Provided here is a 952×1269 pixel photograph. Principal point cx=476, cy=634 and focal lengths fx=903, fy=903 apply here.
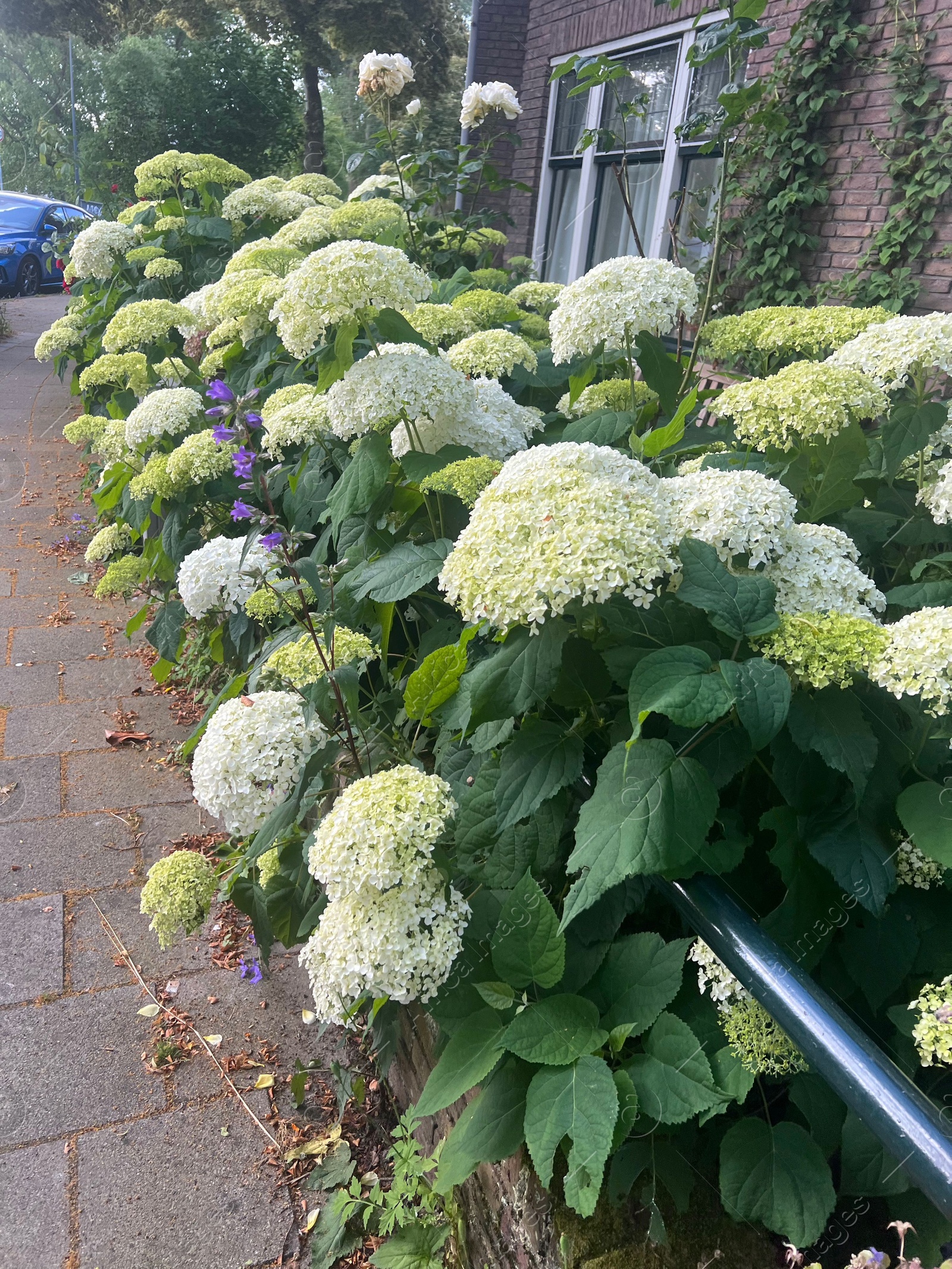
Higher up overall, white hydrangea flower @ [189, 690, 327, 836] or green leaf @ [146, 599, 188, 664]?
white hydrangea flower @ [189, 690, 327, 836]

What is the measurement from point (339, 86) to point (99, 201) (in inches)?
1238

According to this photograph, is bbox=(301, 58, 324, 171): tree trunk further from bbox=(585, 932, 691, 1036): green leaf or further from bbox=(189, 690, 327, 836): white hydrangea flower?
bbox=(585, 932, 691, 1036): green leaf

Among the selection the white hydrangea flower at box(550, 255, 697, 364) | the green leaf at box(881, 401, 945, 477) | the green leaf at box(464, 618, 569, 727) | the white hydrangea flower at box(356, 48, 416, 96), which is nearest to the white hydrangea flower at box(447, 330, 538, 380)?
the white hydrangea flower at box(550, 255, 697, 364)

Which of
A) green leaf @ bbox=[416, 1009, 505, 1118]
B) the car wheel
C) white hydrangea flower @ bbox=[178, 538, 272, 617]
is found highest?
white hydrangea flower @ bbox=[178, 538, 272, 617]

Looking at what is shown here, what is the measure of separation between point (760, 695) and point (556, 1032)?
605 mm

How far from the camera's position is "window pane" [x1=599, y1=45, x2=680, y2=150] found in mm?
7215

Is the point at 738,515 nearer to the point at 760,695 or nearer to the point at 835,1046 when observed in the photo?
the point at 760,695

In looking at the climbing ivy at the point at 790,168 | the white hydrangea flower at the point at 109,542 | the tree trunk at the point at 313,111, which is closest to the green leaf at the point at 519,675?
the white hydrangea flower at the point at 109,542

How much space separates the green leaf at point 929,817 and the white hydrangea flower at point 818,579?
9.6 inches

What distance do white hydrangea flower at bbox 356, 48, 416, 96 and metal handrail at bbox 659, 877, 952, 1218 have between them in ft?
15.3

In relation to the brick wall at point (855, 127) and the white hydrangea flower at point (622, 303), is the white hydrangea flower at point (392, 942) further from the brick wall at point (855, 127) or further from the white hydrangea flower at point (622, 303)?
the brick wall at point (855, 127)

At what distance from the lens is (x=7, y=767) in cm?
346

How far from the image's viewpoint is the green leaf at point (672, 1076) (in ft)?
3.90

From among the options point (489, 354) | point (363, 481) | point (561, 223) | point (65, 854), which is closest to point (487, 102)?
point (489, 354)
